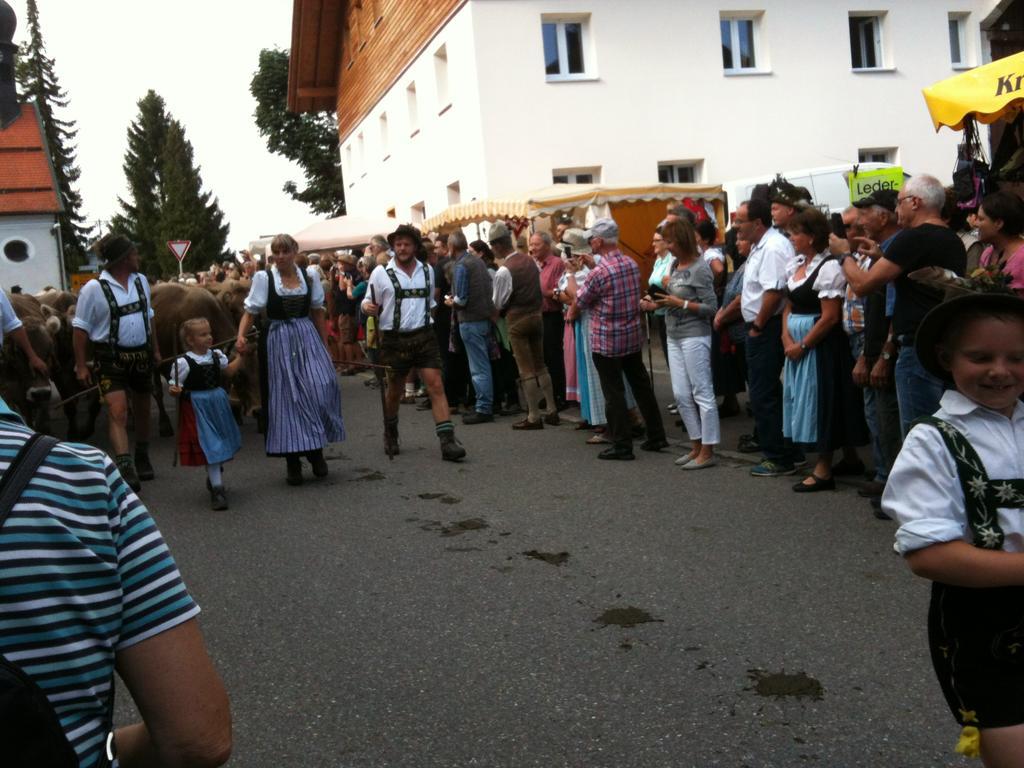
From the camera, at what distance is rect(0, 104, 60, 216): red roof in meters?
45.7

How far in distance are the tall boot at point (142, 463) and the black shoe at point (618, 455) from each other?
3.92 metres

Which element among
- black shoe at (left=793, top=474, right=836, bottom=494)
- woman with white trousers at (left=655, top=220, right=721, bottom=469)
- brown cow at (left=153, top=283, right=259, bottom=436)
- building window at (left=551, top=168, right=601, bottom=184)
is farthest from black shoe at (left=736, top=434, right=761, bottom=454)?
building window at (left=551, top=168, right=601, bottom=184)

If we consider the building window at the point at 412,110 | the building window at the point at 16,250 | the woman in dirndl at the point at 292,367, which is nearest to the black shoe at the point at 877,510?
the woman in dirndl at the point at 292,367

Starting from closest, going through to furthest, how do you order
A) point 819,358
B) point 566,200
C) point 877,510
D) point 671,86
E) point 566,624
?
point 566,624 < point 877,510 < point 819,358 < point 566,200 < point 671,86

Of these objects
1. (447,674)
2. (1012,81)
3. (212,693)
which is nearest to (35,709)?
(212,693)

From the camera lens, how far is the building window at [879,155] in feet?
83.9

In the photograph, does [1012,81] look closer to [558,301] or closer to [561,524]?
[561,524]

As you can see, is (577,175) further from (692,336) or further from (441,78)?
(692,336)

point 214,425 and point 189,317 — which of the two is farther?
point 189,317

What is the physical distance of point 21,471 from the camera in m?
1.56

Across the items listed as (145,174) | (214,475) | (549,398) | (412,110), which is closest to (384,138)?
(412,110)

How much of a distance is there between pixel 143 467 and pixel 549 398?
4181mm

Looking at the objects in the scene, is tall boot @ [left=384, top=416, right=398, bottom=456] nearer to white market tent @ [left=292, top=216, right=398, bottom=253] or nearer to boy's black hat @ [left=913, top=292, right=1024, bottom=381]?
boy's black hat @ [left=913, top=292, right=1024, bottom=381]

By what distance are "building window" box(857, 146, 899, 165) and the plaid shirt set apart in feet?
57.7
